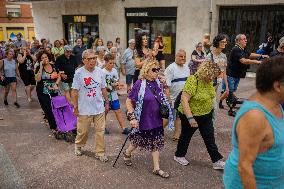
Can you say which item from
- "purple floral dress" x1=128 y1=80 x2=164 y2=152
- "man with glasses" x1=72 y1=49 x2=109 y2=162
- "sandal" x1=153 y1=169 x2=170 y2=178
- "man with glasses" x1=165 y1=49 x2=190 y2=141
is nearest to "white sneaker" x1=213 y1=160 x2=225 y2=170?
"sandal" x1=153 y1=169 x2=170 y2=178

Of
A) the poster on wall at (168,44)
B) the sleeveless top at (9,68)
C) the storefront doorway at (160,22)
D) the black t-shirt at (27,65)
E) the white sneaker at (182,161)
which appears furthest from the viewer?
the poster on wall at (168,44)

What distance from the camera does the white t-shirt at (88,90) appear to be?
502 centimetres

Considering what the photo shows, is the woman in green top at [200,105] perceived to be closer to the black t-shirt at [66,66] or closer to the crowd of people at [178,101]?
the crowd of people at [178,101]

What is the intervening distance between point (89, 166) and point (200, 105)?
1.98m

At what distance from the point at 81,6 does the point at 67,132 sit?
14.7 metres

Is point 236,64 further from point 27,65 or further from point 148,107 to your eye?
point 27,65

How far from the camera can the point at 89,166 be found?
4988 mm

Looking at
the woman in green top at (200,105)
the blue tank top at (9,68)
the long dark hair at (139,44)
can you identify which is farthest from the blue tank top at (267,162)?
the blue tank top at (9,68)

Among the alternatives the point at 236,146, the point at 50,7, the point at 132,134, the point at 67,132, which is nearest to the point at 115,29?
the point at 50,7

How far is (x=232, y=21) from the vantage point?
13711 mm

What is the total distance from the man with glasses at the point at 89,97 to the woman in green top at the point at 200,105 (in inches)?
52.4

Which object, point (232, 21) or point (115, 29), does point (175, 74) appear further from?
point (115, 29)

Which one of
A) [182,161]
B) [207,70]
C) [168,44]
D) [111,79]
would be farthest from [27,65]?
[168,44]

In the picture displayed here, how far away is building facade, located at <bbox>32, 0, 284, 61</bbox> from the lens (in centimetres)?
1314
